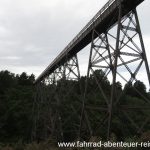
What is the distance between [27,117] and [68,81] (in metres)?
17.5

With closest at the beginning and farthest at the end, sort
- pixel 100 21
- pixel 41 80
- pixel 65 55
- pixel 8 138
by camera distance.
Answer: pixel 100 21
pixel 65 55
pixel 41 80
pixel 8 138

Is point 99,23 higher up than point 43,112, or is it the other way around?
point 99,23

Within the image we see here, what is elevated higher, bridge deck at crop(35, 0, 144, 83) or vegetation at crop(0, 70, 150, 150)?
bridge deck at crop(35, 0, 144, 83)

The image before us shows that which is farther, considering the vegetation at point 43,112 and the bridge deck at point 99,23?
the vegetation at point 43,112

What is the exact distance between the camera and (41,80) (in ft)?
105

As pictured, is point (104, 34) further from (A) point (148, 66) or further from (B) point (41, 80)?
(B) point (41, 80)

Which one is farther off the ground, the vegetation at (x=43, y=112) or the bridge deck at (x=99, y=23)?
the bridge deck at (x=99, y=23)

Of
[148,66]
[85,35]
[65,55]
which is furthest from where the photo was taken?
[65,55]

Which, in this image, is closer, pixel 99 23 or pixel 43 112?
pixel 99 23

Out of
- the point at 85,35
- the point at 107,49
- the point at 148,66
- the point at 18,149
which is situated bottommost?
the point at 18,149

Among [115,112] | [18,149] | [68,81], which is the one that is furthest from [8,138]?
[115,112]

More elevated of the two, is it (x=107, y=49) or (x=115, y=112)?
(x=107, y=49)

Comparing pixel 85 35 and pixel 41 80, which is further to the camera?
pixel 41 80

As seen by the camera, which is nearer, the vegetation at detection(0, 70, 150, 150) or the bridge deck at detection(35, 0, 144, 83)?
the bridge deck at detection(35, 0, 144, 83)
